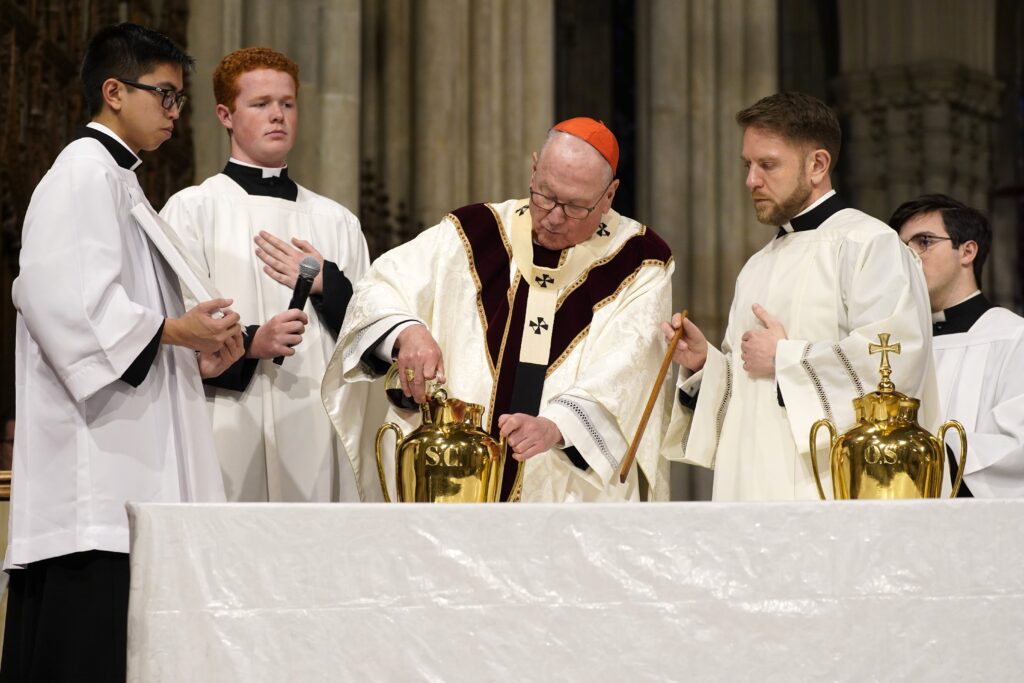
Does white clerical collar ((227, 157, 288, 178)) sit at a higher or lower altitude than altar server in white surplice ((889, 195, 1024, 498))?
higher

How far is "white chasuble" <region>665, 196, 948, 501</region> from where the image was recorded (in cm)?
362

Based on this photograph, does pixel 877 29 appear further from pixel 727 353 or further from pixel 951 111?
pixel 727 353

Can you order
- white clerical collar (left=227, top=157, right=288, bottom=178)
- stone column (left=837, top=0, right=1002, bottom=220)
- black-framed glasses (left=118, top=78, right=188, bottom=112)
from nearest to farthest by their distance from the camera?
black-framed glasses (left=118, top=78, right=188, bottom=112) → white clerical collar (left=227, top=157, right=288, bottom=178) → stone column (left=837, top=0, right=1002, bottom=220)

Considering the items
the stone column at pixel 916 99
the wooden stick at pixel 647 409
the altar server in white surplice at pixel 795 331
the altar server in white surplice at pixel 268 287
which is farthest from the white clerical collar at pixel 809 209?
the stone column at pixel 916 99

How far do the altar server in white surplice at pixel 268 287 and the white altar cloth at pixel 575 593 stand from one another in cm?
157

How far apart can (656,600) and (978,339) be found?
7.98 ft

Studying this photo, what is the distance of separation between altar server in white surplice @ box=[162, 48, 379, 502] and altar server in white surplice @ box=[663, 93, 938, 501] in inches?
40.2

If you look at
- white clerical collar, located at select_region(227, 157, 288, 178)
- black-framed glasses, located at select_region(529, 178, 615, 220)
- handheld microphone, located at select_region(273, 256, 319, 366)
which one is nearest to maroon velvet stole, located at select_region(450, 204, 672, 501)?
black-framed glasses, located at select_region(529, 178, 615, 220)

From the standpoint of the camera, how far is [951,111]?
1413 centimetres

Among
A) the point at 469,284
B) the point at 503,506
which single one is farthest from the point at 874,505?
the point at 469,284

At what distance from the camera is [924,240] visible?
463 centimetres

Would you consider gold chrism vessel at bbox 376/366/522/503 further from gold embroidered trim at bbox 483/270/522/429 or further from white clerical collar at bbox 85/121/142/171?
white clerical collar at bbox 85/121/142/171

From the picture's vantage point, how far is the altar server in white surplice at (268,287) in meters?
4.21

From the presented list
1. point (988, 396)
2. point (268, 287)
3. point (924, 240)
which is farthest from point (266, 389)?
point (988, 396)
